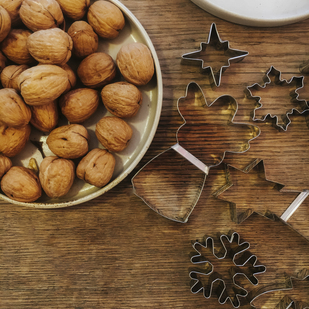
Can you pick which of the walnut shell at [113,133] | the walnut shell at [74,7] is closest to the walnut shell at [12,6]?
the walnut shell at [74,7]

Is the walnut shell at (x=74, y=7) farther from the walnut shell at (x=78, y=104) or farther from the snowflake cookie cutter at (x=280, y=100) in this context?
the snowflake cookie cutter at (x=280, y=100)

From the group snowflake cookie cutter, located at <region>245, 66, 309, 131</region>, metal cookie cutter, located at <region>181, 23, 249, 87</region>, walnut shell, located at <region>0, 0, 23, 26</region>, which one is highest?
walnut shell, located at <region>0, 0, 23, 26</region>

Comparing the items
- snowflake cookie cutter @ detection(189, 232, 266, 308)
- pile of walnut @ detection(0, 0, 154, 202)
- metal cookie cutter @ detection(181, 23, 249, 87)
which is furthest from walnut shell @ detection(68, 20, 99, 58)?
snowflake cookie cutter @ detection(189, 232, 266, 308)

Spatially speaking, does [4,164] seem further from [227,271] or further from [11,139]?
[227,271]

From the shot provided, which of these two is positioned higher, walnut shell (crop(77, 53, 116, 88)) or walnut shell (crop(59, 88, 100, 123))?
walnut shell (crop(77, 53, 116, 88))

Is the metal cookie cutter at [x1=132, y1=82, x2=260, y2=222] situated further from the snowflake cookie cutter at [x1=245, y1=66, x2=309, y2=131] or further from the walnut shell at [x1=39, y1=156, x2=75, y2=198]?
the walnut shell at [x1=39, y1=156, x2=75, y2=198]

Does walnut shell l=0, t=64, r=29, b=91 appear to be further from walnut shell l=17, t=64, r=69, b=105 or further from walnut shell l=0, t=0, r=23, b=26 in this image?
walnut shell l=0, t=0, r=23, b=26

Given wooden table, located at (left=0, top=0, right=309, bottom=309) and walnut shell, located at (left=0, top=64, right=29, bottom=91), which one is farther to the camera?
wooden table, located at (left=0, top=0, right=309, bottom=309)
